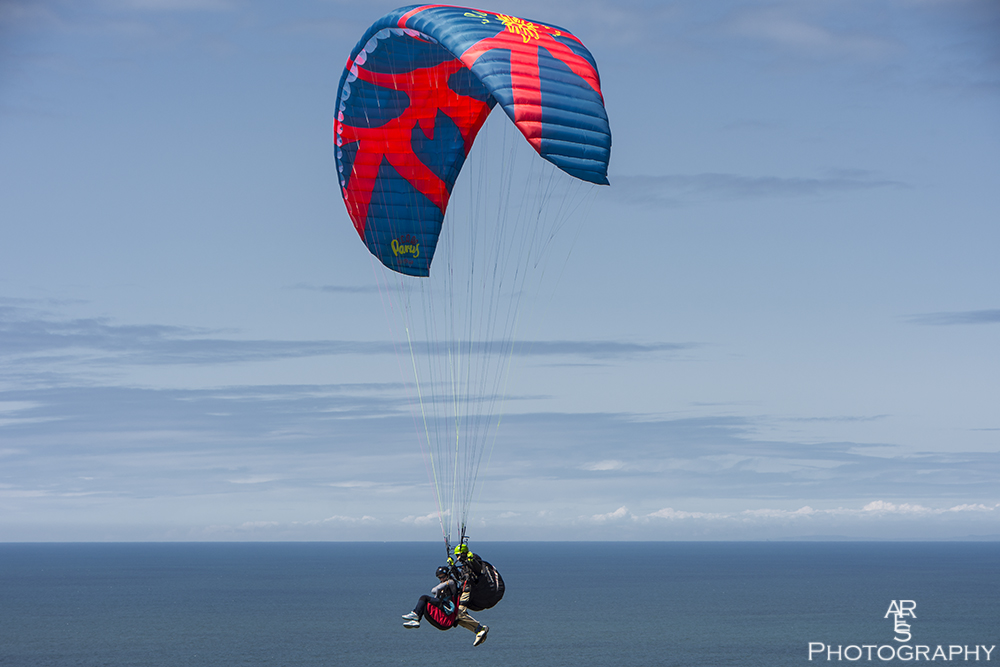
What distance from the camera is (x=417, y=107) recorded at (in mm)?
19578

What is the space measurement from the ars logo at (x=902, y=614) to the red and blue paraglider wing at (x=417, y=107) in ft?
256

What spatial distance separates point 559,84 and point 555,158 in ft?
5.41

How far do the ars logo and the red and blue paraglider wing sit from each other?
3070 inches

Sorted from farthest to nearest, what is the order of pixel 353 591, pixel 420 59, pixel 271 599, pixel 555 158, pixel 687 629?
1. pixel 353 591
2. pixel 271 599
3. pixel 687 629
4. pixel 420 59
5. pixel 555 158

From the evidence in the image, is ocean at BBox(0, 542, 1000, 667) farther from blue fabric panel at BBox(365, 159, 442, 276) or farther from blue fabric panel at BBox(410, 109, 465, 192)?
blue fabric panel at BBox(410, 109, 465, 192)

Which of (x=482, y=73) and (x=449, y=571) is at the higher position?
(x=482, y=73)

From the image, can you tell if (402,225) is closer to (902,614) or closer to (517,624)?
(517,624)

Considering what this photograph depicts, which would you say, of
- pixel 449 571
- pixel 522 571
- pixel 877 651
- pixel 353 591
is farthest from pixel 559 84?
pixel 522 571

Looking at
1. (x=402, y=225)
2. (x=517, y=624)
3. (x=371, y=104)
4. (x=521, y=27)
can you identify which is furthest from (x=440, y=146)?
(x=517, y=624)

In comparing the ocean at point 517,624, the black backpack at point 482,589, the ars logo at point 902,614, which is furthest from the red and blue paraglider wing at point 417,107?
the ars logo at point 902,614

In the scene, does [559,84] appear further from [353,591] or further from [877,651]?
[353,591]

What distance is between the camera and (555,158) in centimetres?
1462

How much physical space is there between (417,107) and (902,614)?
9717cm

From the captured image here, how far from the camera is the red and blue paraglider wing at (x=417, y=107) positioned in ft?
53.8
